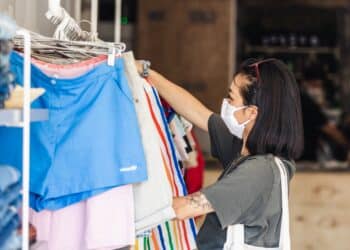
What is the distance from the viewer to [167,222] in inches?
93.7

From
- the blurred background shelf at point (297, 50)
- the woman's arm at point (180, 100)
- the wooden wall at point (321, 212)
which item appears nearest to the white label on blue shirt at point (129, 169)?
the woman's arm at point (180, 100)

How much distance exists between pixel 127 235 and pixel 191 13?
4309 millimetres

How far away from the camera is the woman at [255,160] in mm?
2119

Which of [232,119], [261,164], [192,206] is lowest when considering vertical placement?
[192,206]

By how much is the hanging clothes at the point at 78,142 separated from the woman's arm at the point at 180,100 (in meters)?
0.55

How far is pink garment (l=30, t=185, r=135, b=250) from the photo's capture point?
196 cm

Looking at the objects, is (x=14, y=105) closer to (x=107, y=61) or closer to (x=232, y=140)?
(x=107, y=61)

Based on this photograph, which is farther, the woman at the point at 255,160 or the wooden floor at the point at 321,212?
the wooden floor at the point at 321,212

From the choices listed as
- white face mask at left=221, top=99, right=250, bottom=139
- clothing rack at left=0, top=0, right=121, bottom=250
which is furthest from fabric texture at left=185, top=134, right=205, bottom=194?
clothing rack at left=0, top=0, right=121, bottom=250

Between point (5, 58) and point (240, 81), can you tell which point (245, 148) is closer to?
point (240, 81)

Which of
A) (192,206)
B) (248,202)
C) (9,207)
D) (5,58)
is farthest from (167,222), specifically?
(5,58)

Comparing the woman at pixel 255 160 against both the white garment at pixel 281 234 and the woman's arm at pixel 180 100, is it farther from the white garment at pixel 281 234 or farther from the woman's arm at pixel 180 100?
the woman's arm at pixel 180 100

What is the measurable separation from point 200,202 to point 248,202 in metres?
0.16

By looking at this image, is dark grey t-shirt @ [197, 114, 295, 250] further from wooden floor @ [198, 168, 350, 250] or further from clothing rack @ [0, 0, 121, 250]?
wooden floor @ [198, 168, 350, 250]
